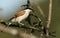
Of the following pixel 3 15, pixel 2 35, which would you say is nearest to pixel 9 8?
pixel 3 15

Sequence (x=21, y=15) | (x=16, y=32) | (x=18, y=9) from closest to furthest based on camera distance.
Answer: (x=16, y=32) < (x=21, y=15) < (x=18, y=9)

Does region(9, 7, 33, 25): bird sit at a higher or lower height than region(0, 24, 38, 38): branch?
higher

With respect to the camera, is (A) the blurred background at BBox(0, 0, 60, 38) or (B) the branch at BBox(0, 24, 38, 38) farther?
(A) the blurred background at BBox(0, 0, 60, 38)

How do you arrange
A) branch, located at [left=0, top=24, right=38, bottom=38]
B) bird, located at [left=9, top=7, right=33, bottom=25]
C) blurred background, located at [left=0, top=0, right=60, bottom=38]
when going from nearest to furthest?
branch, located at [left=0, top=24, right=38, bottom=38], bird, located at [left=9, top=7, right=33, bottom=25], blurred background, located at [left=0, top=0, right=60, bottom=38]

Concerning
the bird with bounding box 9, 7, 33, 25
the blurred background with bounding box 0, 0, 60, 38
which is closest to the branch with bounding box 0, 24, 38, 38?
the bird with bounding box 9, 7, 33, 25

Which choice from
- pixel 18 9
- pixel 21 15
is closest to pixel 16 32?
pixel 21 15

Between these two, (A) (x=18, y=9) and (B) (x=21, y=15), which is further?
(A) (x=18, y=9)

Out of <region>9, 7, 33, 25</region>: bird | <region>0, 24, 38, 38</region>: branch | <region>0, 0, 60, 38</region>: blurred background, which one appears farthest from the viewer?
<region>0, 0, 60, 38</region>: blurred background

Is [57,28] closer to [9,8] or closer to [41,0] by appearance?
[41,0]

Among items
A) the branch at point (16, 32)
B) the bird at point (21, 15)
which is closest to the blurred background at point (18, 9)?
the bird at point (21, 15)

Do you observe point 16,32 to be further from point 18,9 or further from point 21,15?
point 18,9

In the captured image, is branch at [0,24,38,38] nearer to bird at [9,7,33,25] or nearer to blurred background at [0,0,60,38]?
bird at [9,7,33,25]

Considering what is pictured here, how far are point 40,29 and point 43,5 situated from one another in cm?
37

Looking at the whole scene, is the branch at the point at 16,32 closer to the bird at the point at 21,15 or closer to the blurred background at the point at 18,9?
the bird at the point at 21,15
